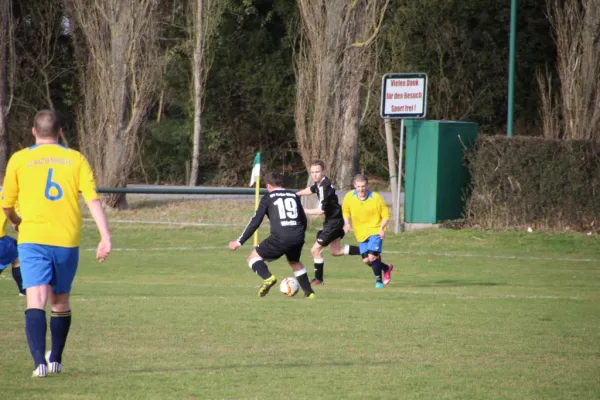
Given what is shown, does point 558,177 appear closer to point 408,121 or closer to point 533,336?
point 408,121

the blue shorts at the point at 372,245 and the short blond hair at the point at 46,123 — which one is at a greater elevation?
the short blond hair at the point at 46,123

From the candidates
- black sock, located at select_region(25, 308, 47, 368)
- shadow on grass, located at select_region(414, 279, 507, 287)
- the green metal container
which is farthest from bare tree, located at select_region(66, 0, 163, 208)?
black sock, located at select_region(25, 308, 47, 368)

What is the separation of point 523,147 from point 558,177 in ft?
3.29

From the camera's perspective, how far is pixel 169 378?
779 centimetres

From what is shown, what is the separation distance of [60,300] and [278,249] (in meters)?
6.15

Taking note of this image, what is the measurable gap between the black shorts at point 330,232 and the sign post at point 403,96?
7624 millimetres

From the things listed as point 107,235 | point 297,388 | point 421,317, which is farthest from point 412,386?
point 421,317

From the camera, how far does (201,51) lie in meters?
42.8

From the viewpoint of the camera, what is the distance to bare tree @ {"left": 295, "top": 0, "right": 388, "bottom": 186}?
2748 centimetres

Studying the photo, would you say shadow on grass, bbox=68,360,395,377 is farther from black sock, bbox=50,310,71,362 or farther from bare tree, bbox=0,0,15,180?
bare tree, bbox=0,0,15,180

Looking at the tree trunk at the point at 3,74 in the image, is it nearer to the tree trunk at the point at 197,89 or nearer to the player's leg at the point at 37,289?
the tree trunk at the point at 197,89

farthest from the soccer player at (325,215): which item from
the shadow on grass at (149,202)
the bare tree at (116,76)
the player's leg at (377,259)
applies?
the shadow on grass at (149,202)

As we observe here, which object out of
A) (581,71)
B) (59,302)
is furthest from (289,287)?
(581,71)

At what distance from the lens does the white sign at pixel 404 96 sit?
24.6m
